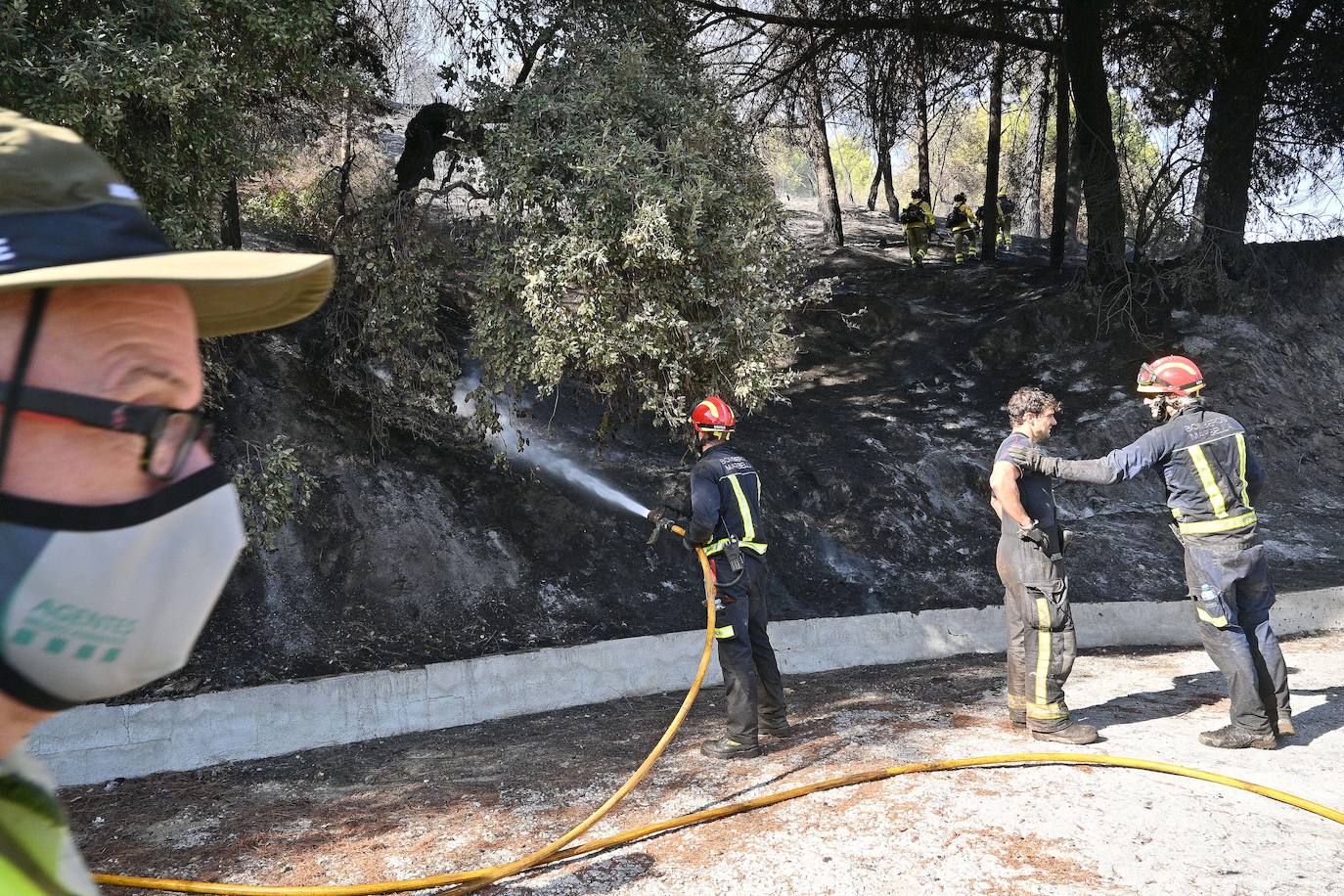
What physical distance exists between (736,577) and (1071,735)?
2393mm

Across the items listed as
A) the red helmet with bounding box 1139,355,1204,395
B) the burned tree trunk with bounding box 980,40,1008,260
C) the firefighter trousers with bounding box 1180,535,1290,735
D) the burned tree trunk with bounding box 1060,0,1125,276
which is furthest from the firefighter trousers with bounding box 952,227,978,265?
the firefighter trousers with bounding box 1180,535,1290,735

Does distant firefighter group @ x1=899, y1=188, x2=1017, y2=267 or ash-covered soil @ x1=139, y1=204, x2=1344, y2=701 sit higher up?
distant firefighter group @ x1=899, y1=188, x2=1017, y2=267

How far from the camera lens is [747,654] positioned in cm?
687

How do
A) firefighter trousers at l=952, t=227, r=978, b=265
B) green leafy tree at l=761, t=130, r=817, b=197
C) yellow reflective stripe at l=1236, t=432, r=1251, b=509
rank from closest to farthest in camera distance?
1. yellow reflective stripe at l=1236, t=432, r=1251, b=509
2. green leafy tree at l=761, t=130, r=817, b=197
3. firefighter trousers at l=952, t=227, r=978, b=265

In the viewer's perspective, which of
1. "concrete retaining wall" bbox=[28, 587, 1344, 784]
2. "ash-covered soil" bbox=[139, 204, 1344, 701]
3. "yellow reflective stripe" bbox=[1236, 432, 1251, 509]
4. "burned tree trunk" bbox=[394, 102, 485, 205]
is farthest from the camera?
"burned tree trunk" bbox=[394, 102, 485, 205]

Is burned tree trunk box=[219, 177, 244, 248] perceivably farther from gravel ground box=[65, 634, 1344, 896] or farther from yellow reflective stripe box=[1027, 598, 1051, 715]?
yellow reflective stripe box=[1027, 598, 1051, 715]

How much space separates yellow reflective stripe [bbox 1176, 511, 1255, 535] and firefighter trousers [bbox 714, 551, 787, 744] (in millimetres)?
2794

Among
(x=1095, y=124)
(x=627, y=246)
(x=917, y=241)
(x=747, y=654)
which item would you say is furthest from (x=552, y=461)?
(x=917, y=241)

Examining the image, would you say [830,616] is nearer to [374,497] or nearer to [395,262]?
[374,497]

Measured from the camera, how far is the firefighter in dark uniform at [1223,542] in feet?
20.9

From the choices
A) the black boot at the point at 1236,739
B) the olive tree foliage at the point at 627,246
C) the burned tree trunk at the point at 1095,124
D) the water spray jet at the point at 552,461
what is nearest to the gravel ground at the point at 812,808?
the black boot at the point at 1236,739

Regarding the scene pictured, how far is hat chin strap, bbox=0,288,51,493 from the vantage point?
2.96ft

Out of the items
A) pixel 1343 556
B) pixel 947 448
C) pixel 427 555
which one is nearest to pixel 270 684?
pixel 427 555

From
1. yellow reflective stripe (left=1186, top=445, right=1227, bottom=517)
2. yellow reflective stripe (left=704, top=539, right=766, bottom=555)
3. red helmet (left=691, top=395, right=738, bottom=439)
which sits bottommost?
yellow reflective stripe (left=704, top=539, right=766, bottom=555)
